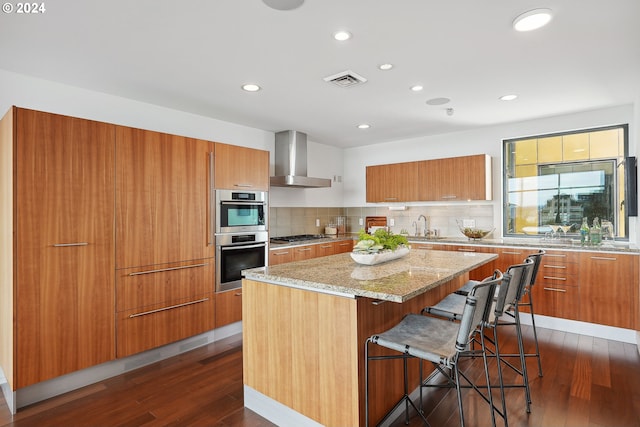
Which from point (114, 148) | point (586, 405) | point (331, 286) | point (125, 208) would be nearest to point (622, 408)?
point (586, 405)

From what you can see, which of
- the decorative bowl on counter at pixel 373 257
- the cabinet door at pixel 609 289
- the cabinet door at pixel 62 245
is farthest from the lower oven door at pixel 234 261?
the cabinet door at pixel 609 289

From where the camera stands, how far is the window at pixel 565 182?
12.9 feet

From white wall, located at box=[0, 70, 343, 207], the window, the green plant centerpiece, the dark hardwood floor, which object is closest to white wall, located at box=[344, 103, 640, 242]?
the window

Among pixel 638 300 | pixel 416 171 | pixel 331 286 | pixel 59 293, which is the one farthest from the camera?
pixel 416 171

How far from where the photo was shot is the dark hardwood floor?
2.18 m

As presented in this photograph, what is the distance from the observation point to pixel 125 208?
9.34 ft

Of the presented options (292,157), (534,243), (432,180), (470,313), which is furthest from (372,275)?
(432,180)

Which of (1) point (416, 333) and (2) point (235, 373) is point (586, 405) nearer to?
(1) point (416, 333)

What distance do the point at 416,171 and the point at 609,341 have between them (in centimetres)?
292

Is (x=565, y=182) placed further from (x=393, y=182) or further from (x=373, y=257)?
(x=373, y=257)

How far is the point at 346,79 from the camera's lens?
2.92 meters

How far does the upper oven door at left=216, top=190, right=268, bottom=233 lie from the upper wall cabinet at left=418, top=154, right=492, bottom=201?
241 centimetres

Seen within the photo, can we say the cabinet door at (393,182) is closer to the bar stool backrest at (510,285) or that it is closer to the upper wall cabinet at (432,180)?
the upper wall cabinet at (432,180)

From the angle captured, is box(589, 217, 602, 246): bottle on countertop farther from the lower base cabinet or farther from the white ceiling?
the lower base cabinet
